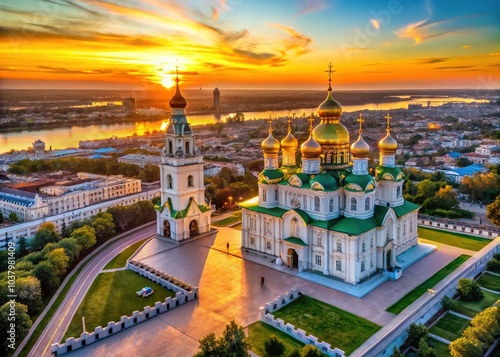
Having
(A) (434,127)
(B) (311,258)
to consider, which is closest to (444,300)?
(B) (311,258)

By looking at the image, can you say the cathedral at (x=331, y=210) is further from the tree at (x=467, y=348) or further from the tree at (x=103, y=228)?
the tree at (x=103, y=228)

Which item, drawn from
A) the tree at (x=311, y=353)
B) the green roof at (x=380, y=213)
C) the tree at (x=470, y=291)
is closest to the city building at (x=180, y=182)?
the green roof at (x=380, y=213)

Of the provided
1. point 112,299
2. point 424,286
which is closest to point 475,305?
point 424,286

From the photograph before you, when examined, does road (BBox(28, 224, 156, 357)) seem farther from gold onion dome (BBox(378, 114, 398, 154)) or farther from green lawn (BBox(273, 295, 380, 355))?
gold onion dome (BBox(378, 114, 398, 154))

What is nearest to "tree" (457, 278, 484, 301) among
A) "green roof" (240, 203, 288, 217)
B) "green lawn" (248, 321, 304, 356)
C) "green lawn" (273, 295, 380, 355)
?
"green lawn" (273, 295, 380, 355)

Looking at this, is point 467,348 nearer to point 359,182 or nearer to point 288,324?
point 288,324
